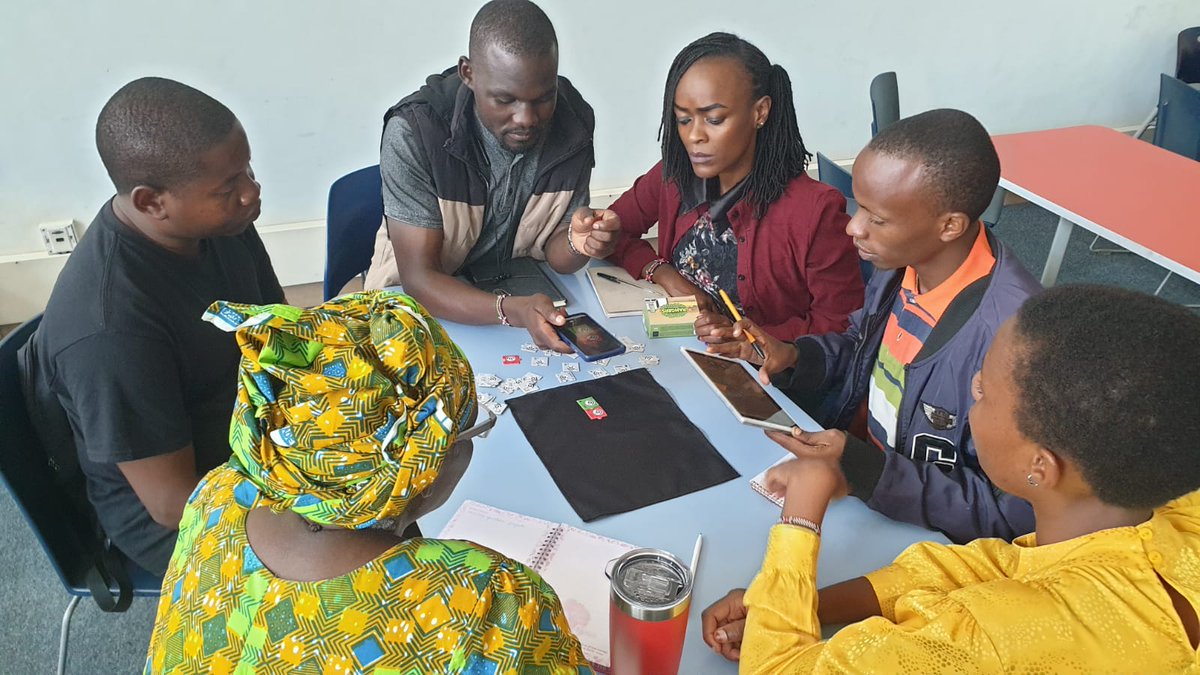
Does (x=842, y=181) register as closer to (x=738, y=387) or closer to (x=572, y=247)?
(x=572, y=247)

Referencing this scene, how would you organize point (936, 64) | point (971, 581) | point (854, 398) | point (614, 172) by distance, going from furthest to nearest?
1. point (936, 64)
2. point (614, 172)
3. point (854, 398)
4. point (971, 581)

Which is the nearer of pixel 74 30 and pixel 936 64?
pixel 74 30

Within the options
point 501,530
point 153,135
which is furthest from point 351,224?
point 501,530

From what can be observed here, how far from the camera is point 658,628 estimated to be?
971 mm

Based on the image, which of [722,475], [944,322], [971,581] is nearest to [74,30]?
[722,475]

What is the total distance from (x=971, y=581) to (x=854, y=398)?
2.75 ft

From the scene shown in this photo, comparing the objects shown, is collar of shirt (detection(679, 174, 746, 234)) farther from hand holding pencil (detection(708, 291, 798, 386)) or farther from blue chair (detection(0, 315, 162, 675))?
blue chair (detection(0, 315, 162, 675))

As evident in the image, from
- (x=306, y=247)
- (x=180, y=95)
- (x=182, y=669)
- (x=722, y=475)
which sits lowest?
(x=306, y=247)

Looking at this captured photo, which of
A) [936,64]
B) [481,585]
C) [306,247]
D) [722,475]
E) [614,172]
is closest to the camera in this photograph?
[481,585]

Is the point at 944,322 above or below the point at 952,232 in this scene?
below


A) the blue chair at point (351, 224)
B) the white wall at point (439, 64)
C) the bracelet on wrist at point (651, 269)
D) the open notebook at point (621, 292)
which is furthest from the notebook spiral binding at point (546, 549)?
the white wall at point (439, 64)

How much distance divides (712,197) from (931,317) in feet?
2.62

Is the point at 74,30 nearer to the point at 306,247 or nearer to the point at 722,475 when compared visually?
the point at 306,247

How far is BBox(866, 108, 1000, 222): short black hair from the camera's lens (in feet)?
5.20
